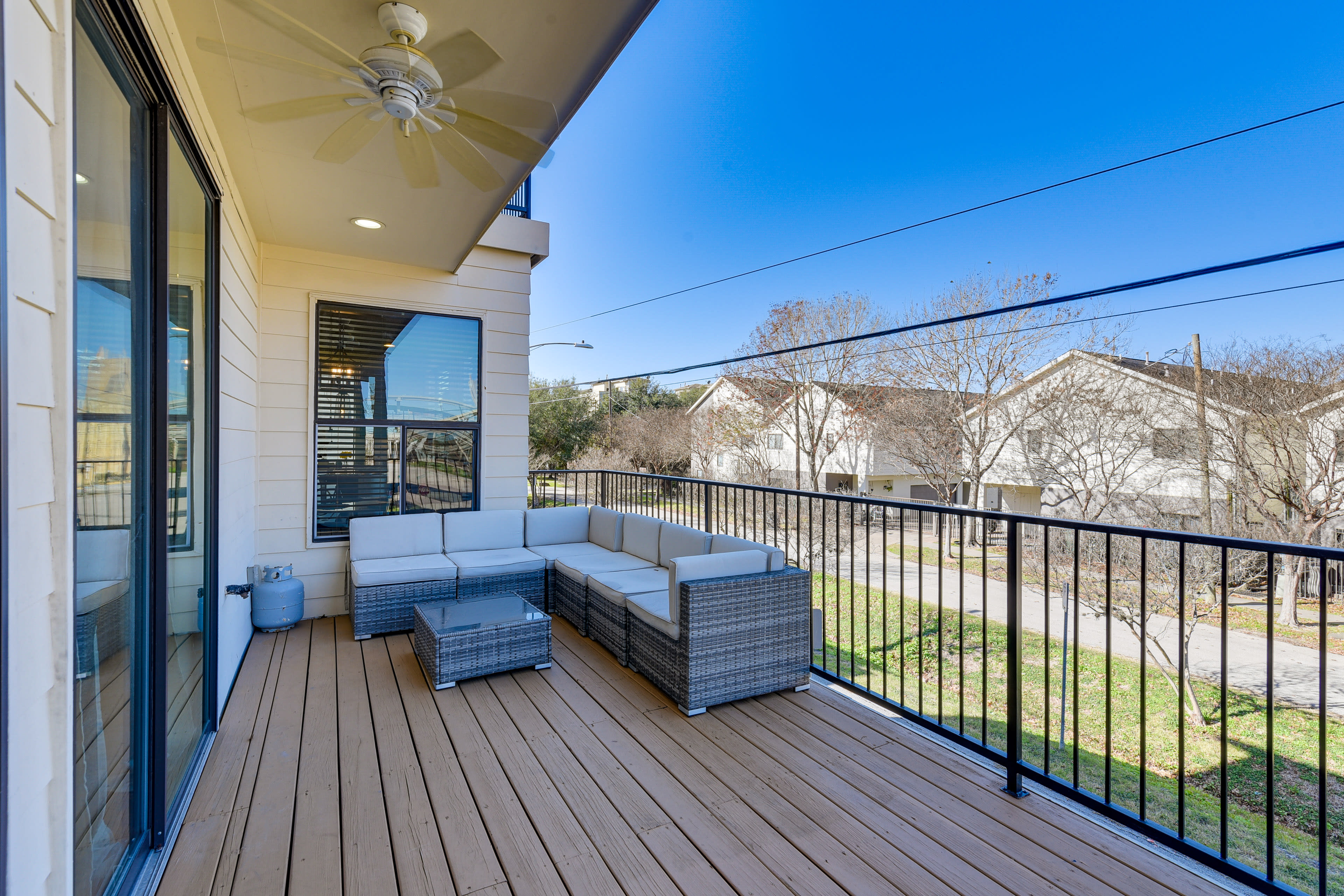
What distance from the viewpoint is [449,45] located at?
6.32ft

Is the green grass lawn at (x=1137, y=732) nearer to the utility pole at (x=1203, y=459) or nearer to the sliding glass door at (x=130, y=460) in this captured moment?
the sliding glass door at (x=130, y=460)

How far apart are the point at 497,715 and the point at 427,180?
2.61m

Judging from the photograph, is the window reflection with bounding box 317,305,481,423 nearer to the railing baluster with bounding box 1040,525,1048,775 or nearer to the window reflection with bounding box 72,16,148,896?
the window reflection with bounding box 72,16,148,896

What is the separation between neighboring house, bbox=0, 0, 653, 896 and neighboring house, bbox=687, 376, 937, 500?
10450 millimetres

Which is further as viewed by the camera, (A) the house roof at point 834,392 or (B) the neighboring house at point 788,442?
(B) the neighboring house at point 788,442

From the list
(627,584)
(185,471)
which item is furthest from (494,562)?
(185,471)

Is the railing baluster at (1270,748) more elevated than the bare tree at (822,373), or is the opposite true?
the bare tree at (822,373)

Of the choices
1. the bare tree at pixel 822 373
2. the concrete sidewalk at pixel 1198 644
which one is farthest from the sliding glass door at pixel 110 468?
the bare tree at pixel 822 373

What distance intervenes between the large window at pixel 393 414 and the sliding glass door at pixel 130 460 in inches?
83.9

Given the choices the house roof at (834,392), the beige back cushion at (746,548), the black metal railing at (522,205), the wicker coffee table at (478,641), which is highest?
the black metal railing at (522,205)

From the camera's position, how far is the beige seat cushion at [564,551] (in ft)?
13.9

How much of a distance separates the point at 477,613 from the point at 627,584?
84 cm

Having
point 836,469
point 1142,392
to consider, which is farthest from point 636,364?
point 1142,392

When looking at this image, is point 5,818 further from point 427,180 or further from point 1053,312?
point 1053,312
